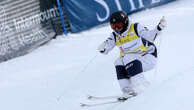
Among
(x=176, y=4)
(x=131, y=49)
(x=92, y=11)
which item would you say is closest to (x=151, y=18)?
(x=176, y=4)

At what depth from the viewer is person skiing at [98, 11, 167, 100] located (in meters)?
5.09

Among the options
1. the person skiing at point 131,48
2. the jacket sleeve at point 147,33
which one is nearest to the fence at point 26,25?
the person skiing at point 131,48

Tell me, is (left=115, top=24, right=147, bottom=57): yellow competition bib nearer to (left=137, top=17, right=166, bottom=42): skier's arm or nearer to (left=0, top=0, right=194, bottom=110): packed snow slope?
(left=137, top=17, right=166, bottom=42): skier's arm

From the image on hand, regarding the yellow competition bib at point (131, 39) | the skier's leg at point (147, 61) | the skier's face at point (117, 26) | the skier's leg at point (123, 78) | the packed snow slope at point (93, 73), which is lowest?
the packed snow slope at point (93, 73)

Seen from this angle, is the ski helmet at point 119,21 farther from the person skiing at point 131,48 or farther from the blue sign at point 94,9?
the blue sign at point 94,9

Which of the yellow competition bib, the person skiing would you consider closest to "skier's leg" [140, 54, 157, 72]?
the person skiing

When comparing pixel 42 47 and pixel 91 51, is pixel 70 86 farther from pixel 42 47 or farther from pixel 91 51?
pixel 42 47

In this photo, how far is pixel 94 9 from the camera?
1123 cm

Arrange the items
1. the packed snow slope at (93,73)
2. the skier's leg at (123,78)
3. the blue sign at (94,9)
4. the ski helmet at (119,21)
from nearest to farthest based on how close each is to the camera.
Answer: the packed snow slope at (93,73) < the ski helmet at (119,21) < the skier's leg at (123,78) < the blue sign at (94,9)

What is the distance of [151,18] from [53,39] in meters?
3.12

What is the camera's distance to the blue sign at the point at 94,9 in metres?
11.1

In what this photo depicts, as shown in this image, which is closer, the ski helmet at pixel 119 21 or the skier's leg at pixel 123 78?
the ski helmet at pixel 119 21

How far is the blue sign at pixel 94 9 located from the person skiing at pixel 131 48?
19.1 feet

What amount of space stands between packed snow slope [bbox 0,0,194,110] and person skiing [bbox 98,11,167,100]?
1.00 ft
